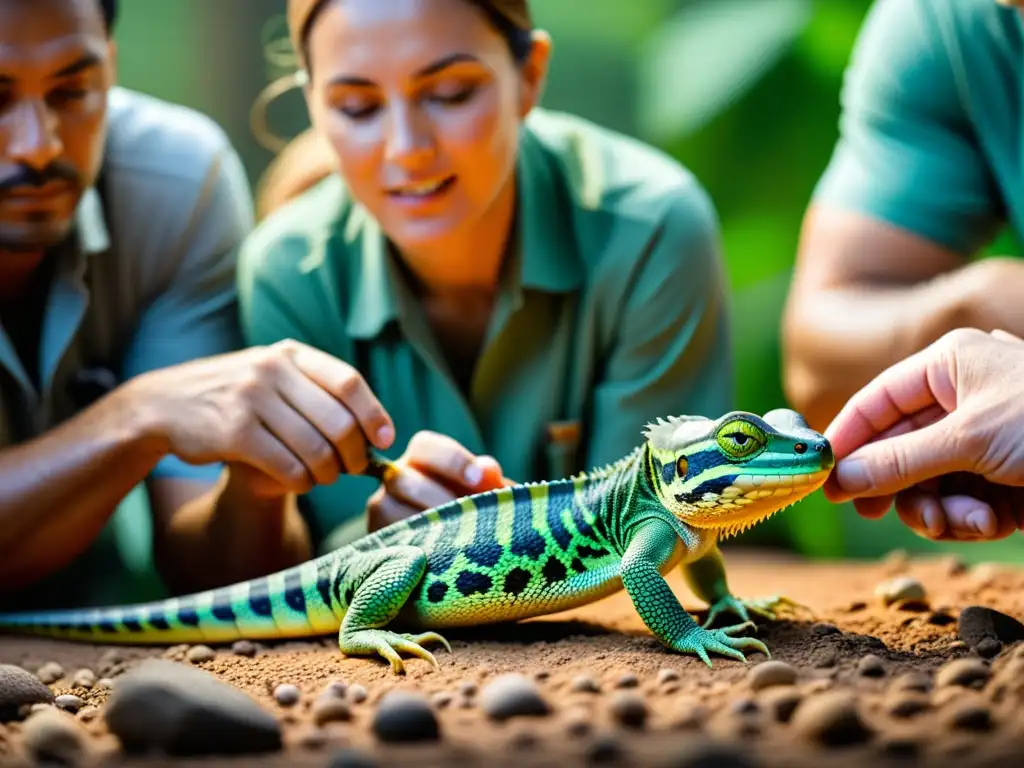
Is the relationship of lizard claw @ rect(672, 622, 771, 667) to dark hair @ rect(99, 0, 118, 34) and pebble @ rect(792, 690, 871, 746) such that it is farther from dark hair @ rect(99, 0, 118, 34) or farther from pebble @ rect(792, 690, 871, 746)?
dark hair @ rect(99, 0, 118, 34)

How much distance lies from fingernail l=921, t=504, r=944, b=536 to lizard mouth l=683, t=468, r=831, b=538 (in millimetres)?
331

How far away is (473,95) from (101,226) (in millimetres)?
1392

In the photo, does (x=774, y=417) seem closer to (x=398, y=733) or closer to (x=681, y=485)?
(x=681, y=485)

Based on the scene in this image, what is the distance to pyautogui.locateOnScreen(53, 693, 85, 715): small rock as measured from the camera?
2332 mm

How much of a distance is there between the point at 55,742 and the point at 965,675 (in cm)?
158

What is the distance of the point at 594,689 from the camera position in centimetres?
209

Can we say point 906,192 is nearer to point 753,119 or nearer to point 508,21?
point 508,21

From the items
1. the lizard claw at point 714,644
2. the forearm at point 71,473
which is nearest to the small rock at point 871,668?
the lizard claw at point 714,644

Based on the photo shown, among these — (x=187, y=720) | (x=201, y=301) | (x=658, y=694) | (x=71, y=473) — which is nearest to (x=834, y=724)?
(x=658, y=694)

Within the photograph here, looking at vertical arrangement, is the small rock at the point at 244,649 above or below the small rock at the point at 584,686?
below

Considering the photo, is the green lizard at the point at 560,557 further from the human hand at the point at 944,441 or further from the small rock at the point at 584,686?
the small rock at the point at 584,686

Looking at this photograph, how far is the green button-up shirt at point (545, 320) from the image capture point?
3494mm

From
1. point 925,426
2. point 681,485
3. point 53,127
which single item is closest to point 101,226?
point 53,127

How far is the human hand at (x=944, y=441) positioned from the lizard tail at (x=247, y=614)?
123 centimetres
